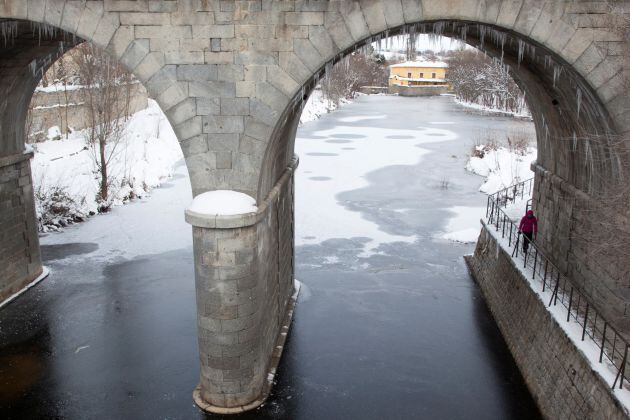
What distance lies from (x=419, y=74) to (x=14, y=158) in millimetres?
95003

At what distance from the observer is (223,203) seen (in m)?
9.43

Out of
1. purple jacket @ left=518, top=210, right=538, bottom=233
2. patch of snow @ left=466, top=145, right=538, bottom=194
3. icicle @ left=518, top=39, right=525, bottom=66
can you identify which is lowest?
patch of snow @ left=466, top=145, right=538, bottom=194

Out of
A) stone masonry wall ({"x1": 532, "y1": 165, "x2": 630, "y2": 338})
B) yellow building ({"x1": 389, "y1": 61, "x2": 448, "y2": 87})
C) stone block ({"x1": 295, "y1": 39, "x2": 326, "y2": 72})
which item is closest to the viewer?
stone block ({"x1": 295, "y1": 39, "x2": 326, "y2": 72})

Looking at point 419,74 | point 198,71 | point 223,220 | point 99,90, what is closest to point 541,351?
point 223,220

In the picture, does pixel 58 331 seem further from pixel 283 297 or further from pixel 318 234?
pixel 318 234

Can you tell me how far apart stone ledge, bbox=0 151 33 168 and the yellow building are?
91.8 m

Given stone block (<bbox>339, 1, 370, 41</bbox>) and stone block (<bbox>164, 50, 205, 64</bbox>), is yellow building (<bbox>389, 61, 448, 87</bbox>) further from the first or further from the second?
stone block (<bbox>164, 50, 205, 64</bbox>)

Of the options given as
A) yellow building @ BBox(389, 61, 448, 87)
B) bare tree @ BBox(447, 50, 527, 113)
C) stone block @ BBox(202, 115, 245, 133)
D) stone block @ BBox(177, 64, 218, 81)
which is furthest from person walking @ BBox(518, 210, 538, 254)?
yellow building @ BBox(389, 61, 448, 87)

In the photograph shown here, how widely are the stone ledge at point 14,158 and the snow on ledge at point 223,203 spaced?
693cm

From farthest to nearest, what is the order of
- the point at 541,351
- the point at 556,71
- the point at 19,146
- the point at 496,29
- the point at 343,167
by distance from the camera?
the point at 343,167 → the point at 19,146 → the point at 541,351 → the point at 556,71 → the point at 496,29

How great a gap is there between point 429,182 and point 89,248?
16.3 m

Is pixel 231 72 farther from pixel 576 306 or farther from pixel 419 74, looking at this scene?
pixel 419 74

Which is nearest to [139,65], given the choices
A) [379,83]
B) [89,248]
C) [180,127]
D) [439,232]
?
[180,127]

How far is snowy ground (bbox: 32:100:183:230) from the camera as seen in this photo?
888 inches
